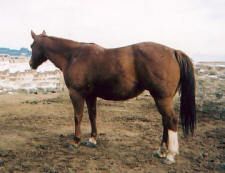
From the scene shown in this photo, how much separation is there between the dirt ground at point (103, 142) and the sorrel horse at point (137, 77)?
427 millimetres

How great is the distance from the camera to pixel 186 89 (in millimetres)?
5898

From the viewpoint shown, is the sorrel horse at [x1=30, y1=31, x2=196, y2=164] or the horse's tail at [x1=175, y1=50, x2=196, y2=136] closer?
the sorrel horse at [x1=30, y1=31, x2=196, y2=164]

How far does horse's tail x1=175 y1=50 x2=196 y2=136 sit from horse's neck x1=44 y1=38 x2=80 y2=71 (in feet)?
7.15

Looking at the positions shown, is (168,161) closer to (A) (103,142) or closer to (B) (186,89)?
(B) (186,89)

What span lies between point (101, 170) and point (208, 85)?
37.5ft

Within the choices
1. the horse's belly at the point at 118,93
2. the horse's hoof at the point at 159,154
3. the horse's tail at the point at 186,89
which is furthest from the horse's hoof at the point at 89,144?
the horse's tail at the point at 186,89

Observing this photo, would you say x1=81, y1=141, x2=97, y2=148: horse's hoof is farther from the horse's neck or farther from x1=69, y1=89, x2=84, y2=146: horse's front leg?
the horse's neck

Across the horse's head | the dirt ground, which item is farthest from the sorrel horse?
the horse's head

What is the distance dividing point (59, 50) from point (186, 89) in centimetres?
271

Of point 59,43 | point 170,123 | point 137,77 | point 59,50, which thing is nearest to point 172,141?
point 170,123

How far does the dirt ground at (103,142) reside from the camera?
5.55m

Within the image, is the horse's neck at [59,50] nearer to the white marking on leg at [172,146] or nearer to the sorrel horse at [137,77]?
the sorrel horse at [137,77]

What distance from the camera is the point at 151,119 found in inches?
349

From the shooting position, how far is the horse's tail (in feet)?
19.0
